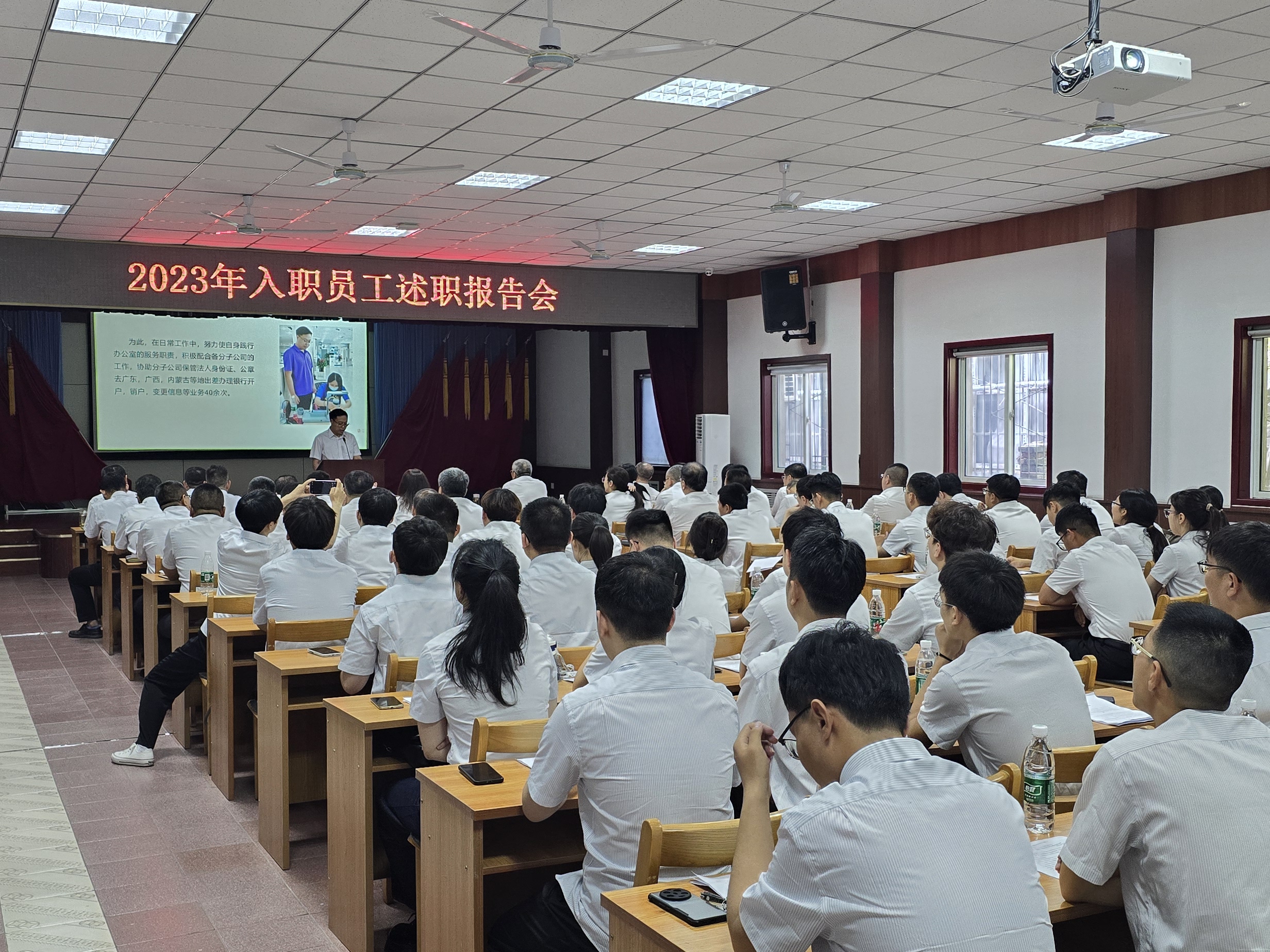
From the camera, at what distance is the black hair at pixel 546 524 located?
4.51m

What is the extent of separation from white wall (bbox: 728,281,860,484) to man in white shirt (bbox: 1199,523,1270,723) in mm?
8333

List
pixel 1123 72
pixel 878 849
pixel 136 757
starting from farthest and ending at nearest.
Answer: pixel 136 757, pixel 1123 72, pixel 878 849

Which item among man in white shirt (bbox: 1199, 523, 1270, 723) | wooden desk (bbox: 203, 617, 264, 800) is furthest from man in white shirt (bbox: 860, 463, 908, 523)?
man in white shirt (bbox: 1199, 523, 1270, 723)

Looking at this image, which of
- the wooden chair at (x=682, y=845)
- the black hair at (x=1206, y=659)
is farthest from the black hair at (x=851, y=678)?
the black hair at (x=1206, y=659)

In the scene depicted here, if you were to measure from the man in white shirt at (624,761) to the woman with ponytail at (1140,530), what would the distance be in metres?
4.64

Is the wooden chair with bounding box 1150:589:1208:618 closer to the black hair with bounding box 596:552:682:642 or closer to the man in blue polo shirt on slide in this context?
the black hair with bounding box 596:552:682:642

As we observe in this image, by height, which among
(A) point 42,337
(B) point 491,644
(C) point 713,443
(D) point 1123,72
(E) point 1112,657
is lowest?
(E) point 1112,657

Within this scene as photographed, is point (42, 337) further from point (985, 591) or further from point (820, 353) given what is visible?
point (985, 591)

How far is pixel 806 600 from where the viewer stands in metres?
2.95

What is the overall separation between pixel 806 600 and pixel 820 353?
932 centimetres

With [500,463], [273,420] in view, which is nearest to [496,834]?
[273,420]

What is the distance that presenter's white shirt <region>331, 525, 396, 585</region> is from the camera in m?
5.66

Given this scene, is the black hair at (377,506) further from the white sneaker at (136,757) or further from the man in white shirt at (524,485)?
the man in white shirt at (524,485)

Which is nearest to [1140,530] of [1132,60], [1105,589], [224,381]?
[1105,589]
